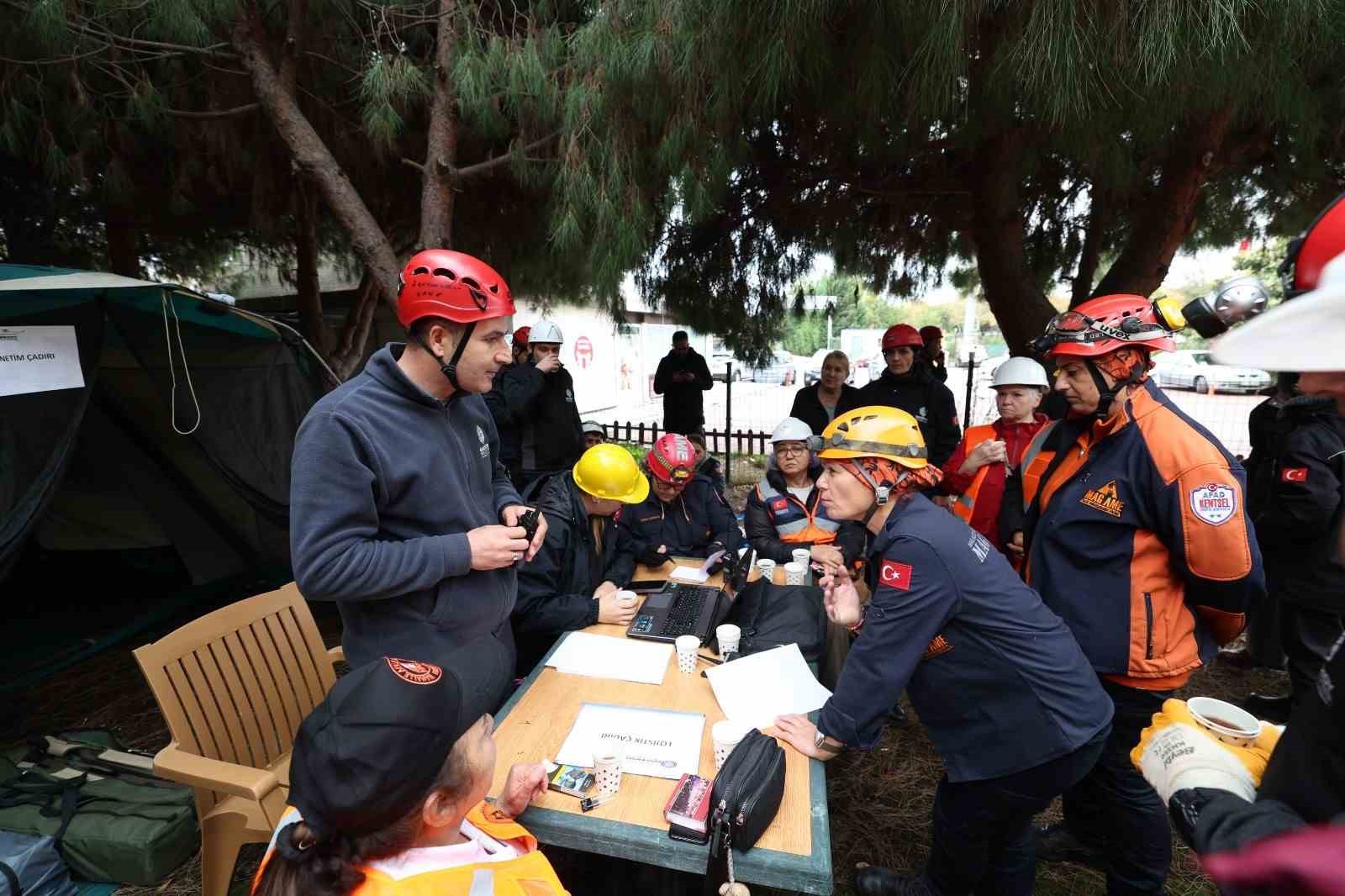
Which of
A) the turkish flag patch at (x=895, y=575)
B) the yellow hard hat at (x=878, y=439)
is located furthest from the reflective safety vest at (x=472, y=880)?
the yellow hard hat at (x=878, y=439)

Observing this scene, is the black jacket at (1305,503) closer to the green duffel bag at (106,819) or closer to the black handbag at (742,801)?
the black handbag at (742,801)

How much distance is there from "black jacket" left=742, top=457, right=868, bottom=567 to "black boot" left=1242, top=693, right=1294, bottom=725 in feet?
6.44

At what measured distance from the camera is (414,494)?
1.54m

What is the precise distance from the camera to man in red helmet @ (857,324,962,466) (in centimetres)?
412

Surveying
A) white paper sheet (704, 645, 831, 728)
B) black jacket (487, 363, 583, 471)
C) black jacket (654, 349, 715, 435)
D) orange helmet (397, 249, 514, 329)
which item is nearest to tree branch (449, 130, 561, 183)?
black jacket (487, 363, 583, 471)

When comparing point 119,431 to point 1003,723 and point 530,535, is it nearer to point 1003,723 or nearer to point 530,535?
point 530,535

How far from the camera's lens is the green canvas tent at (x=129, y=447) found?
2.36m

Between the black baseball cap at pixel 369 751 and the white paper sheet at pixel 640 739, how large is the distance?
71cm

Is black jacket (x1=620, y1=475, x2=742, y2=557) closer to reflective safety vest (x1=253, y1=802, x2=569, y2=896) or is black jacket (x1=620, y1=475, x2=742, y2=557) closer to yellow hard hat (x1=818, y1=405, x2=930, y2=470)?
yellow hard hat (x1=818, y1=405, x2=930, y2=470)

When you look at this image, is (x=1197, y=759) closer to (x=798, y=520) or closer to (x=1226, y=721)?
(x=1226, y=721)

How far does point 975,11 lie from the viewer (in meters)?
1.80

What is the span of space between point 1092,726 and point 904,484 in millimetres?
753

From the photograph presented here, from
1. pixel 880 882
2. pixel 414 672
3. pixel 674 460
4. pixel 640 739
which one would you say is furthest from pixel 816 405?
pixel 414 672

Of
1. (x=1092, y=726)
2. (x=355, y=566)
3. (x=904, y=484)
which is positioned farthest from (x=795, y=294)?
(x=355, y=566)
